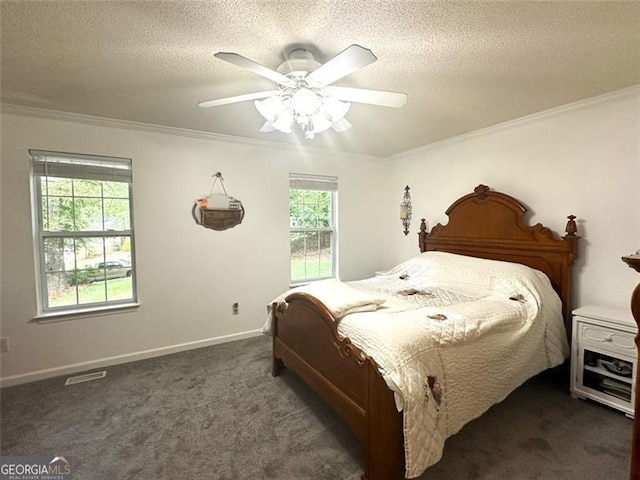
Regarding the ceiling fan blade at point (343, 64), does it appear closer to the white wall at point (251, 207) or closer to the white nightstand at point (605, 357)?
the white wall at point (251, 207)

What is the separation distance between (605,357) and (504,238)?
120 centimetres

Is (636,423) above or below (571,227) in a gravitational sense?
below

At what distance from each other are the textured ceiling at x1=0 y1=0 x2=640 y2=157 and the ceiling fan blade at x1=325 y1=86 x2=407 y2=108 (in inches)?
9.0

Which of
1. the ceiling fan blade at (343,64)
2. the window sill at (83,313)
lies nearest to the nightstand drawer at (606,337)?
the ceiling fan blade at (343,64)

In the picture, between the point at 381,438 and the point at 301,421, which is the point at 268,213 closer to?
the point at 301,421

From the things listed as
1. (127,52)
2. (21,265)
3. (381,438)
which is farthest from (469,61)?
(21,265)

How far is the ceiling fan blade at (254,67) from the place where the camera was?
132cm

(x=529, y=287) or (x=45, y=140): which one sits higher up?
(x=45, y=140)

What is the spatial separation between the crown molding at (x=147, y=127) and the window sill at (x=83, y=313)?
5.73 feet

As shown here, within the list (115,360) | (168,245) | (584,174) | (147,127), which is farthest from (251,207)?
(584,174)

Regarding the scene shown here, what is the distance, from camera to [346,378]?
173 cm

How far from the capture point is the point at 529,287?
2.39 meters

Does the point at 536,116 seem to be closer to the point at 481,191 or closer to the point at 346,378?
the point at 481,191

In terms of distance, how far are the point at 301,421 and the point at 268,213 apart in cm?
234
